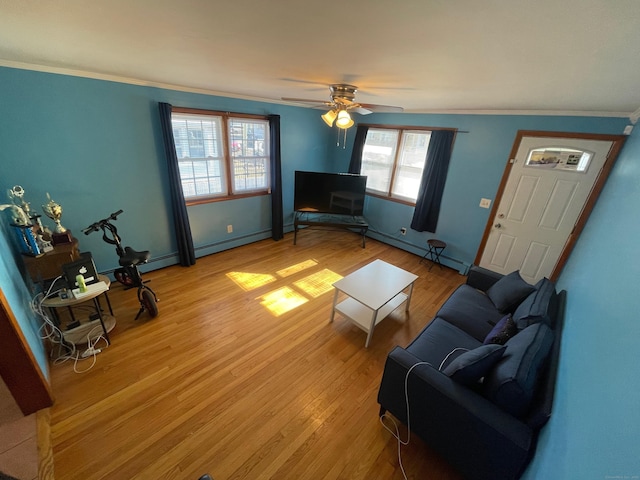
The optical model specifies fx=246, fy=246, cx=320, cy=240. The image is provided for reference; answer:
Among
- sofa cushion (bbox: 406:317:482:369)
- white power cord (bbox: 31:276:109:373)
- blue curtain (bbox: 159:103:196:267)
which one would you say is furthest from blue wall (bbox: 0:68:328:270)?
sofa cushion (bbox: 406:317:482:369)

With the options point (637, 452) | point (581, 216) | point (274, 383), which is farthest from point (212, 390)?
point (581, 216)

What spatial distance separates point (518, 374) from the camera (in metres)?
1.30

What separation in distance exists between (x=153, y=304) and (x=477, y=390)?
9.54ft

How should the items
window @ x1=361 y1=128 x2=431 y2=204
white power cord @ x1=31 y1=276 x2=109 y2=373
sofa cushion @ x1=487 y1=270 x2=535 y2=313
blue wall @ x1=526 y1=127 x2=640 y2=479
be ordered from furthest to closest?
window @ x1=361 y1=128 x2=431 y2=204 → sofa cushion @ x1=487 y1=270 x2=535 y2=313 → white power cord @ x1=31 y1=276 x2=109 y2=373 → blue wall @ x1=526 y1=127 x2=640 y2=479

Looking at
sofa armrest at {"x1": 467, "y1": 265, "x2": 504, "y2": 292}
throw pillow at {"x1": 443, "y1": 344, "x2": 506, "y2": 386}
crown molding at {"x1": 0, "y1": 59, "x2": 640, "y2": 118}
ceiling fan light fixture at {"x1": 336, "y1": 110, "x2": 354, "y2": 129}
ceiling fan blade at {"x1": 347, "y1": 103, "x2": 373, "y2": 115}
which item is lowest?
sofa armrest at {"x1": 467, "y1": 265, "x2": 504, "y2": 292}

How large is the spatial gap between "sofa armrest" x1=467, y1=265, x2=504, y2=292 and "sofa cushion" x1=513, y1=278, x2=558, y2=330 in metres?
0.48

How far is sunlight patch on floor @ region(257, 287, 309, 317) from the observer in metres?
2.88

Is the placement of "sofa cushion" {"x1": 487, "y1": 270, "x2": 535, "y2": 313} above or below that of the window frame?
below

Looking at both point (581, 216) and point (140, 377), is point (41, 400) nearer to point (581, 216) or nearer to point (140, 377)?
point (140, 377)

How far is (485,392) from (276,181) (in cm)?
382

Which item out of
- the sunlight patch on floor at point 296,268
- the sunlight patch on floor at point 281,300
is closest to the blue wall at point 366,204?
the sunlight patch on floor at point 296,268

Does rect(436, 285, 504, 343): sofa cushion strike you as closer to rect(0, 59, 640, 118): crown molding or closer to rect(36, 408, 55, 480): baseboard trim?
rect(0, 59, 640, 118): crown molding

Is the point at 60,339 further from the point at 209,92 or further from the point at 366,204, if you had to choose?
the point at 366,204

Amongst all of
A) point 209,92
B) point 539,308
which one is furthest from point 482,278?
point 209,92
